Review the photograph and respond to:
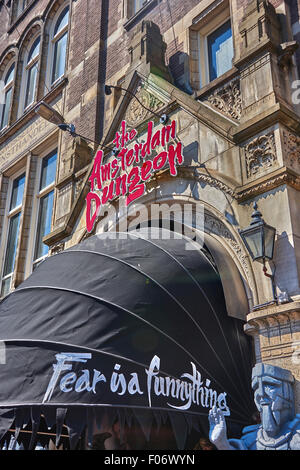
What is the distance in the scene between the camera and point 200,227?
781cm

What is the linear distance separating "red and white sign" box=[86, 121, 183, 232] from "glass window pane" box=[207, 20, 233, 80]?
1656 mm

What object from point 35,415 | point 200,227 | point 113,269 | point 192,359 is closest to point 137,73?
point 200,227

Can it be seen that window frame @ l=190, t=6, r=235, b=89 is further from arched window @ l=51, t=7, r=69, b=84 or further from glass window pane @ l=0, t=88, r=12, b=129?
glass window pane @ l=0, t=88, r=12, b=129

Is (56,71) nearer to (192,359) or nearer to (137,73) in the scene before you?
(137,73)

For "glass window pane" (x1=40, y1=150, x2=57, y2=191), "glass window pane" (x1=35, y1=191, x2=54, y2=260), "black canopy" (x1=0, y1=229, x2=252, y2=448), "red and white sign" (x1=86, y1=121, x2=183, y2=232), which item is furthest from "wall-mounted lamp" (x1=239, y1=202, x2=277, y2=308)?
"glass window pane" (x1=40, y1=150, x2=57, y2=191)

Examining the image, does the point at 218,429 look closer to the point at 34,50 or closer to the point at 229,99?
the point at 229,99

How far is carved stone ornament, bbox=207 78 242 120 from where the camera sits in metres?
8.10

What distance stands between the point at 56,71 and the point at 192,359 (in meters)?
11.3

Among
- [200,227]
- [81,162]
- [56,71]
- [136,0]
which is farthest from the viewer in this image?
[56,71]

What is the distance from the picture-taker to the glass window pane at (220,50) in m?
9.42

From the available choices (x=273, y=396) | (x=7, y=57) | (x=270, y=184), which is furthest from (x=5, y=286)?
(x=273, y=396)

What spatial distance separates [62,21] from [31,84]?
2103 millimetres

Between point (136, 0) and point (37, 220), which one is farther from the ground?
point (136, 0)

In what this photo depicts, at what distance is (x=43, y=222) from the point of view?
1333 centimetres
